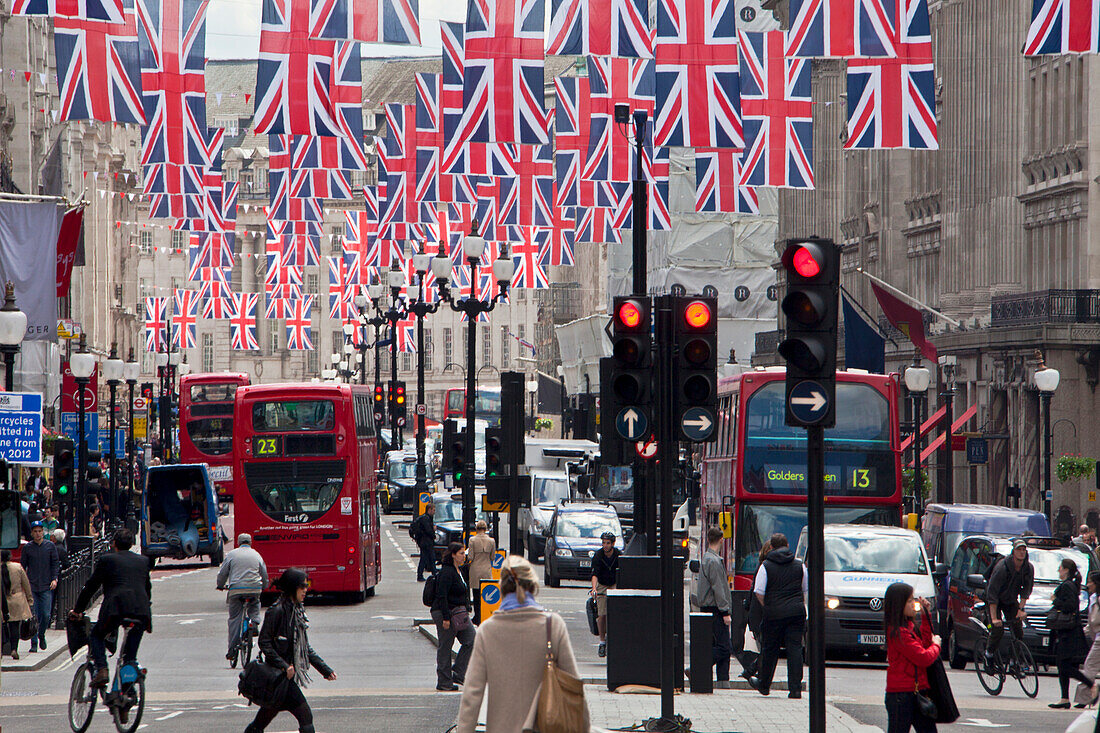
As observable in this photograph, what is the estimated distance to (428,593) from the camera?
18609 mm

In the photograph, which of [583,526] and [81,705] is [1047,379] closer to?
[583,526]

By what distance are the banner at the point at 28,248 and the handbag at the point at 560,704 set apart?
1859 centimetres

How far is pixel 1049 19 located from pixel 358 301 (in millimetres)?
40308

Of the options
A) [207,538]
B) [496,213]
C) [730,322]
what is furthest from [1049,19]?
[730,322]

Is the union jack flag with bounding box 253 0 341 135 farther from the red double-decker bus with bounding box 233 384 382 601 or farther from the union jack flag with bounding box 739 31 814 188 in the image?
the union jack flag with bounding box 739 31 814 188

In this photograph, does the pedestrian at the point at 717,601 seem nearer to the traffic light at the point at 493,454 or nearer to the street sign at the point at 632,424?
the street sign at the point at 632,424

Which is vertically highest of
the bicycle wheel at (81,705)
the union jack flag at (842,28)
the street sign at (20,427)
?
the union jack flag at (842,28)

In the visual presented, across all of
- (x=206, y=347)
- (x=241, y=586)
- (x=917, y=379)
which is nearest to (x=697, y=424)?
(x=241, y=586)

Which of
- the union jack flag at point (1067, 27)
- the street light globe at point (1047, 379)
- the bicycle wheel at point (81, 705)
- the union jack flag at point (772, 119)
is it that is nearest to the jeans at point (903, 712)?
the bicycle wheel at point (81, 705)

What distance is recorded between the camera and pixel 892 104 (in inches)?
953

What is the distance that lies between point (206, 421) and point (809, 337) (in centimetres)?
4367

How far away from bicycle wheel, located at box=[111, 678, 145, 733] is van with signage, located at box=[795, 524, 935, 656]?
940 cm

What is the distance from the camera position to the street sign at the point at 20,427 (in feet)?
65.0

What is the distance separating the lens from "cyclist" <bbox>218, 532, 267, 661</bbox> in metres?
21.4
